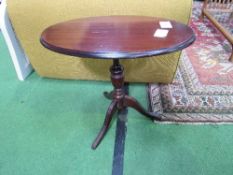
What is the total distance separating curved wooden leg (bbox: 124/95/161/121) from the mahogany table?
10 cm

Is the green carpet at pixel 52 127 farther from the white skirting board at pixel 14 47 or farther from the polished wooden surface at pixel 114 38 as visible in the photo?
the polished wooden surface at pixel 114 38

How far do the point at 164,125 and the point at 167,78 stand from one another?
0.42 meters

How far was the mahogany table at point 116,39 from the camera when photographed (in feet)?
→ 2.51

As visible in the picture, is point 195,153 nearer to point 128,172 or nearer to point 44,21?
point 128,172

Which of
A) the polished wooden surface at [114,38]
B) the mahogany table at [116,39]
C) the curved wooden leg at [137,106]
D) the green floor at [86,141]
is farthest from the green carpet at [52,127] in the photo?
the polished wooden surface at [114,38]

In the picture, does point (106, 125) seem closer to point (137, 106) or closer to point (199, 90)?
point (137, 106)

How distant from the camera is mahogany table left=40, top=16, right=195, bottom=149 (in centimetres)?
77

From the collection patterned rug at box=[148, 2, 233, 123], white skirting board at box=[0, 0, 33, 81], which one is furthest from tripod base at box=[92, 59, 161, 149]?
white skirting board at box=[0, 0, 33, 81]

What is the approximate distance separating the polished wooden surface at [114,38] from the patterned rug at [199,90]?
64cm

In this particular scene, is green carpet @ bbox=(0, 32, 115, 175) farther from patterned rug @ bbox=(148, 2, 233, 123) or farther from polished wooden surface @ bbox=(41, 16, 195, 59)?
polished wooden surface @ bbox=(41, 16, 195, 59)

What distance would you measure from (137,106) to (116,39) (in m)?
0.55

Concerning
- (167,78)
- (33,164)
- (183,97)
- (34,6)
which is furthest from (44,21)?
(183,97)

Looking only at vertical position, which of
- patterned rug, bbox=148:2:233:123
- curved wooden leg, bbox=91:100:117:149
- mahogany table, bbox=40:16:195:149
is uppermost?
mahogany table, bbox=40:16:195:149

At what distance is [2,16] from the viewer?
54.9 inches
